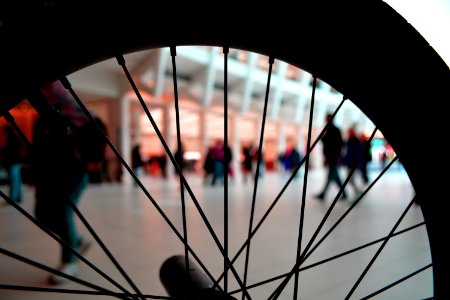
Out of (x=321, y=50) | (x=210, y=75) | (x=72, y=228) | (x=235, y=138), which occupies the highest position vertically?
(x=210, y=75)

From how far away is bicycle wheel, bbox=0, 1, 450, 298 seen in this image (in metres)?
0.63

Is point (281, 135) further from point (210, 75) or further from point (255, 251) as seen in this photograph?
point (255, 251)

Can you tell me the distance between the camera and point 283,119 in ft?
72.9

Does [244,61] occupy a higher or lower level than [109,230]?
higher

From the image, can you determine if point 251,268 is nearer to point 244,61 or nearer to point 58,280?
point 58,280

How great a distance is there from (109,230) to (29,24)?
2.91 metres

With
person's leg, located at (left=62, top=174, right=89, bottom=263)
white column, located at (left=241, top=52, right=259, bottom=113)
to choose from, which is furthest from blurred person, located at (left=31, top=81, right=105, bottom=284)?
white column, located at (left=241, top=52, right=259, bottom=113)

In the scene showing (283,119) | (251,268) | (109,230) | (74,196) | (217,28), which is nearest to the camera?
(217,28)

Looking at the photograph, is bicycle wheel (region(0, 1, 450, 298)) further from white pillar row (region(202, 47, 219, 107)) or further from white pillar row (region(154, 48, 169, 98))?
white pillar row (region(202, 47, 219, 107))

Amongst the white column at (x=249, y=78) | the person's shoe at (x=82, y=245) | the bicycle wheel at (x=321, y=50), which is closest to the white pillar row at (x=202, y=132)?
the white column at (x=249, y=78)

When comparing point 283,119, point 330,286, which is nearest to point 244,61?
point 283,119

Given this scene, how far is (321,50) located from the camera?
0.73m

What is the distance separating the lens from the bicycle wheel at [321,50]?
0.63 meters

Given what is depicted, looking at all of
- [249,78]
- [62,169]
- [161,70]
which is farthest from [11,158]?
[249,78]
